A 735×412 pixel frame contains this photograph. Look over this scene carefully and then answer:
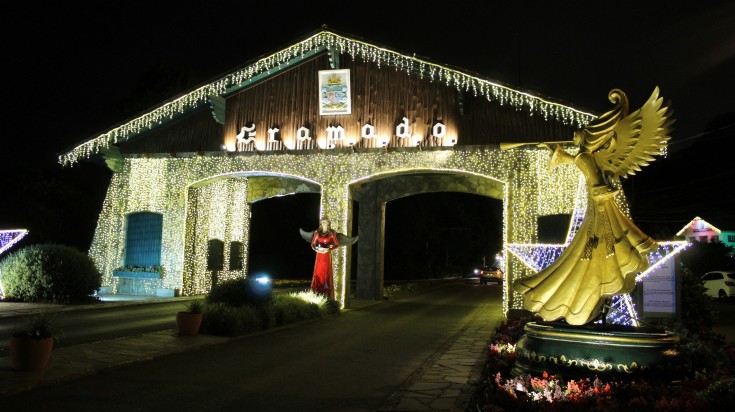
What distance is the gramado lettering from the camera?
18.5m

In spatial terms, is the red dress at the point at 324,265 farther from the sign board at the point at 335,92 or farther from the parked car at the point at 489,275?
the parked car at the point at 489,275

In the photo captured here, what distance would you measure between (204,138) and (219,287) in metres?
8.53

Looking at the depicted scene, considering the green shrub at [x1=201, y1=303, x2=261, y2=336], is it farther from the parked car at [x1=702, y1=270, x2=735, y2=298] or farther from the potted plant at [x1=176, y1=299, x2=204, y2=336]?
the parked car at [x1=702, y1=270, x2=735, y2=298]

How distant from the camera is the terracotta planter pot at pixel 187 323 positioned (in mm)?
11297

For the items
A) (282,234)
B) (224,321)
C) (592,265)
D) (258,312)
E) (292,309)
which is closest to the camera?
(592,265)

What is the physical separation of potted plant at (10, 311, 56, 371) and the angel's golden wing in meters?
7.36

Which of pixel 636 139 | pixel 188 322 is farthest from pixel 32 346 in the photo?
pixel 636 139

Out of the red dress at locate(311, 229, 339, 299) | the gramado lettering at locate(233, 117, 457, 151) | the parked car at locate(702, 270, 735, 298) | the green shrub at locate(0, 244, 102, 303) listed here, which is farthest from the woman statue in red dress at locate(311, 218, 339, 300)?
the parked car at locate(702, 270, 735, 298)

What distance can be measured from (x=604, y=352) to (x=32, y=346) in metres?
6.81

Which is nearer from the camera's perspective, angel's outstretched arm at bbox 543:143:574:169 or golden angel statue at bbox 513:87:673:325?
golden angel statue at bbox 513:87:673:325

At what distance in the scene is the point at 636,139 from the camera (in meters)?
7.49

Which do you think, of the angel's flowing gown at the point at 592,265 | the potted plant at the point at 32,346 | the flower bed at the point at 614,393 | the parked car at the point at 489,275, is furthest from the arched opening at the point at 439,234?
the flower bed at the point at 614,393

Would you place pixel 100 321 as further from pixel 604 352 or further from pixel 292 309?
pixel 604 352

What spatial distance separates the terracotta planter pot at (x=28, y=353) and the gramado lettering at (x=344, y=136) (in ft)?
41.8
